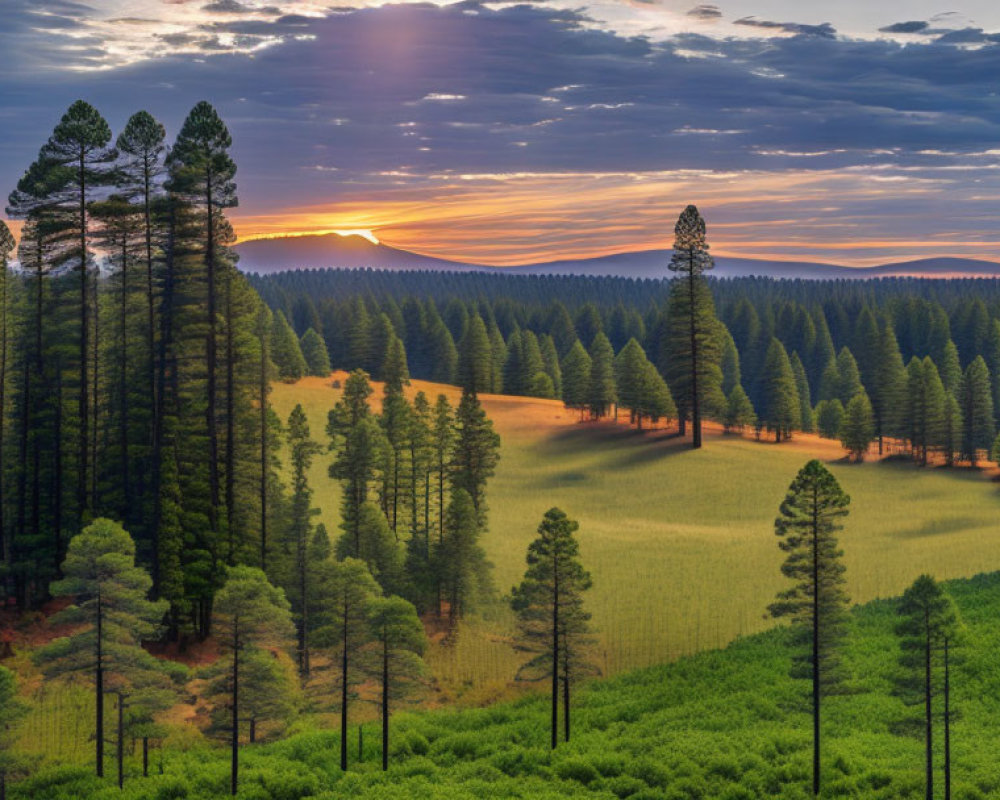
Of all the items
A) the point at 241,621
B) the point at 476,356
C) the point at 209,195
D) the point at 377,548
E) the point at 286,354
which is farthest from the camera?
the point at 476,356

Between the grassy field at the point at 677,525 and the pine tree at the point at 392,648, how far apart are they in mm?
8804

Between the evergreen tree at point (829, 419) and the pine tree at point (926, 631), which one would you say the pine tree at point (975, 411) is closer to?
the evergreen tree at point (829, 419)

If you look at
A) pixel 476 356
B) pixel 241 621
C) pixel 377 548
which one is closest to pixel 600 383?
pixel 476 356

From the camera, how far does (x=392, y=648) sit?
33.0 meters

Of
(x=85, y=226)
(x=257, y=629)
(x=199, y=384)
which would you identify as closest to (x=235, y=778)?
(x=257, y=629)

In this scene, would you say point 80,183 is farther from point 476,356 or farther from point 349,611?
point 476,356

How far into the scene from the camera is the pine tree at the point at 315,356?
121562 mm

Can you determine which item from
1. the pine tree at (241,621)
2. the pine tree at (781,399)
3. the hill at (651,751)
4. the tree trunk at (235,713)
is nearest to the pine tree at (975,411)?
the pine tree at (781,399)

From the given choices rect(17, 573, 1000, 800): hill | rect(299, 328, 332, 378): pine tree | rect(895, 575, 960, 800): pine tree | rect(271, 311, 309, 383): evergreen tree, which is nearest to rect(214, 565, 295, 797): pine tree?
rect(17, 573, 1000, 800): hill

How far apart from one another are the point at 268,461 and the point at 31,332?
1172 centimetres

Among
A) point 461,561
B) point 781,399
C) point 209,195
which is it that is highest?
point 209,195

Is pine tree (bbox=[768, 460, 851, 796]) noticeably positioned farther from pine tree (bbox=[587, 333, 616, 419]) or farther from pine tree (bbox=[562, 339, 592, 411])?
pine tree (bbox=[562, 339, 592, 411])

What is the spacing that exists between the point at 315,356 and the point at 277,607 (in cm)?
9311

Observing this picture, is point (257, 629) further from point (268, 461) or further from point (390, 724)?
point (268, 461)
